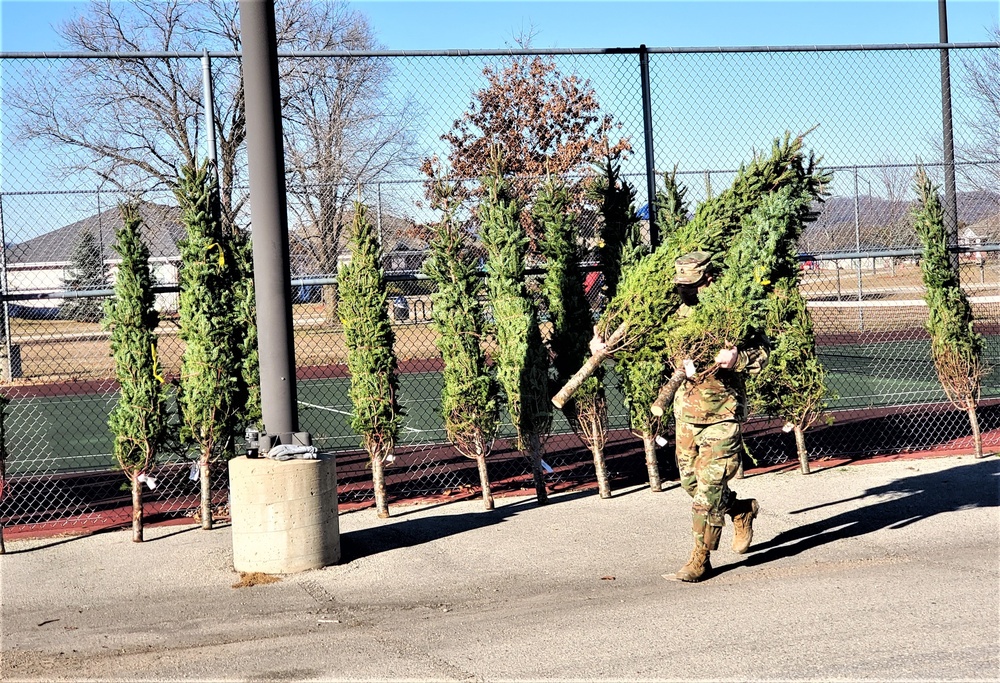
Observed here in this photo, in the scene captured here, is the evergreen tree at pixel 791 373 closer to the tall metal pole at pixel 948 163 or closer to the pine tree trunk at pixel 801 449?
the pine tree trunk at pixel 801 449

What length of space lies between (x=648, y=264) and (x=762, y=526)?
2205 millimetres

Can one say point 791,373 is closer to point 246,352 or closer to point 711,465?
point 711,465

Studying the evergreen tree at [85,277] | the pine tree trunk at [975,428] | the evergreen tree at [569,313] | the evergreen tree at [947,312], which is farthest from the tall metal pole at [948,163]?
the evergreen tree at [85,277]

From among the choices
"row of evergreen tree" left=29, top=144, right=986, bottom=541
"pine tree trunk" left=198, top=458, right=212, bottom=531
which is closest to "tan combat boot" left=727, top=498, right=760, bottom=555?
"row of evergreen tree" left=29, top=144, right=986, bottom=541

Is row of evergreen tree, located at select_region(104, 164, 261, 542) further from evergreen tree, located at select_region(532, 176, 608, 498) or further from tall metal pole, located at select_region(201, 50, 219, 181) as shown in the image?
evergreen tree, located at select_region(532, 176, 608, 498)

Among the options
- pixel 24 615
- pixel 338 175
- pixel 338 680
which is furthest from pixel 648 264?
pixel 338 175

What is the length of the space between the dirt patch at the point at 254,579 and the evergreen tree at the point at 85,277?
4068mm

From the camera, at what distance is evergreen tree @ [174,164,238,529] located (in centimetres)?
773

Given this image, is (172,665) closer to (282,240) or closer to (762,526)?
(282,240)

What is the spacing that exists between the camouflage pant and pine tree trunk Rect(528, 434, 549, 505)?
7.03 ft

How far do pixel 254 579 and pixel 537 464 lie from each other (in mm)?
2880

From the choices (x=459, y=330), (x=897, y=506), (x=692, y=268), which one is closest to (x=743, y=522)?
(x=692, y=268)

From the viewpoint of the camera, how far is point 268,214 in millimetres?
6734

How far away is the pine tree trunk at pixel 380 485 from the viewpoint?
325 inches
